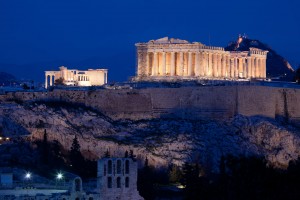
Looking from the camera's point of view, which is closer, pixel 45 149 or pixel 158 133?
pixel 45 149

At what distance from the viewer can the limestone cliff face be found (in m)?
82.2

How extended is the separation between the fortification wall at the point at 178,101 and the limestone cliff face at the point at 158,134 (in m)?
1.13

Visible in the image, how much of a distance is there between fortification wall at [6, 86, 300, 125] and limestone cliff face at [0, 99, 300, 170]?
1134 millimetres

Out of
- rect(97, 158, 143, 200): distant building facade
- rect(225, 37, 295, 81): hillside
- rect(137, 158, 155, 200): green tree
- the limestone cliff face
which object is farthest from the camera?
rect(225, 37, 295, 81): hillside

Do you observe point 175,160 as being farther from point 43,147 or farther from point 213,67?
point 213,67

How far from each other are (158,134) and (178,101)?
7.12m

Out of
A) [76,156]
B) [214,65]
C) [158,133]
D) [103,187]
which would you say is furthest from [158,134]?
[103,187]

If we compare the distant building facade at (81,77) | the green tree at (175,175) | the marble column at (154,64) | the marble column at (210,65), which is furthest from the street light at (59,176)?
the marble column at (210,65)

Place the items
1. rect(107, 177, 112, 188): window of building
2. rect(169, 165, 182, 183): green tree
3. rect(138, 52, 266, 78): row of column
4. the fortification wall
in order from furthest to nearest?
1. rect(138, 52, 266, 78): row of column
2. the fortification wall
3. rect(169, 165, 182, 183): green tree
4. rect(107, 177, 112, 188): window of building

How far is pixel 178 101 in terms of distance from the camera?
93.7m

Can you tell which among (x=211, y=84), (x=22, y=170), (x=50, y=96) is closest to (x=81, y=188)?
(x=22, y=170)

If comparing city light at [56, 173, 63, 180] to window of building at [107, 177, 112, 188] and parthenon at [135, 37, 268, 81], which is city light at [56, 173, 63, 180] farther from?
parthenon at [135, 37, 268, 81]

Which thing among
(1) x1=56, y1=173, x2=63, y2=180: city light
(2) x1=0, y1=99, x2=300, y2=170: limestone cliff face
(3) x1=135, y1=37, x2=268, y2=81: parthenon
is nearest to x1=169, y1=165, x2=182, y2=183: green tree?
(2) x1=0, y1=99, x2=300, y2=170: limestone cliff face

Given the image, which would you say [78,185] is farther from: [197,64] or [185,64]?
[185,64]
